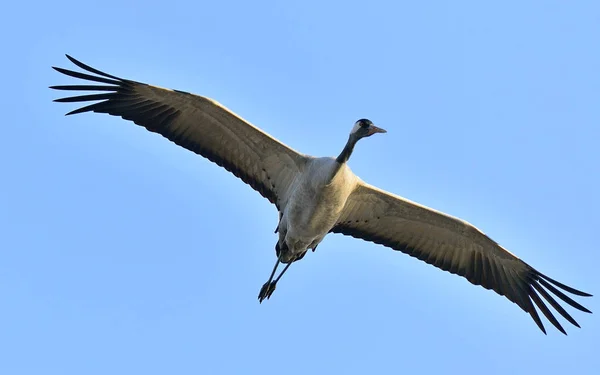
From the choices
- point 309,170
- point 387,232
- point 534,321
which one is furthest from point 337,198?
point 534,321

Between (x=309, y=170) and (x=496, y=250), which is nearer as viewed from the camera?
(x=309, y=170)

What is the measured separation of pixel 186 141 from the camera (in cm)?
2048

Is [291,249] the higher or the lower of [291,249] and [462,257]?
the lower

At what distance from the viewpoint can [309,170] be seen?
64.5 feet

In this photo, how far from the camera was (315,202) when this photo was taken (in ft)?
64.0

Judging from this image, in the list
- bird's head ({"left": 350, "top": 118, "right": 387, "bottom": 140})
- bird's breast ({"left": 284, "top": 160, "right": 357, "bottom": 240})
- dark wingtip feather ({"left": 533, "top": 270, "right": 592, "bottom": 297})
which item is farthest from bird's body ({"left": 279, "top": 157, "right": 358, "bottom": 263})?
dark wingtip feather ({"left": 533, "top": 270, "right": 592, "bottom": 297})

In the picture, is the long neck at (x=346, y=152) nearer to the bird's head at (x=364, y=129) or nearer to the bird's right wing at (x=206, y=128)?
the bird's head at (x=364, y=129)

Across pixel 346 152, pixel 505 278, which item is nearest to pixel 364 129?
pixel 346 152

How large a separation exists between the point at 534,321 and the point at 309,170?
4.91 meters

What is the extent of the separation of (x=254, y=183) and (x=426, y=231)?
311 cm

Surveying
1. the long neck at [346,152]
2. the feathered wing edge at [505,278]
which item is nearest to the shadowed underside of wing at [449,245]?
the feathered wing edge at [505,278]

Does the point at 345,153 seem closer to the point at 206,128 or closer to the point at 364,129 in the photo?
the point at 364,129

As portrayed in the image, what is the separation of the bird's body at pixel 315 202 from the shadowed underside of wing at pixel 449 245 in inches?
Answer: 30.2

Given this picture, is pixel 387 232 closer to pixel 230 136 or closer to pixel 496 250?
pixel 496 250
